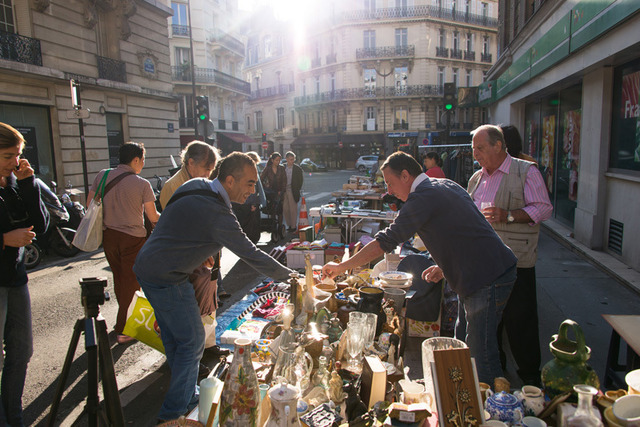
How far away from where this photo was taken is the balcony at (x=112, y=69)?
615 inches

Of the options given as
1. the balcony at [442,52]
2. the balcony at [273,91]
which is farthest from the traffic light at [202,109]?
the balcony at [273,91]

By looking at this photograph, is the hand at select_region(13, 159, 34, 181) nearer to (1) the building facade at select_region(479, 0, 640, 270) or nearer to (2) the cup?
(2) the cup

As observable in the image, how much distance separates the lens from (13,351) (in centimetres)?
270

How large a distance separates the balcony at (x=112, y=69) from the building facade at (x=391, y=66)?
27.8m

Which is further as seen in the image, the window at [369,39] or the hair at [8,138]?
the window at [369,39]

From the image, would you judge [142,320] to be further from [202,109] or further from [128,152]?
[202,109]

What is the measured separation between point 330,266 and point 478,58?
4785 cm

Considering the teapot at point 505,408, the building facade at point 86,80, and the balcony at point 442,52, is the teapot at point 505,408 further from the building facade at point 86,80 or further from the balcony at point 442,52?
the balcony at point 442,52

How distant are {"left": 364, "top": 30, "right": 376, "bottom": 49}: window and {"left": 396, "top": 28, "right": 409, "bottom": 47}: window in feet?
7.43

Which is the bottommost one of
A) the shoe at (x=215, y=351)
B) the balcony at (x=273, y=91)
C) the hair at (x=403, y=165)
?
the shoe at (x=215, y=351)

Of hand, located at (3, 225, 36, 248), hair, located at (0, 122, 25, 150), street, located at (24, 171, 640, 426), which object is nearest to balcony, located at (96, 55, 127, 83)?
street, located at (24, 171, 640, 426)

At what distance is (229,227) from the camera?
8.69ft

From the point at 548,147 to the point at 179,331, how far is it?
1108 centimetres

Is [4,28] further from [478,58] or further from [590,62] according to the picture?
[478,58]
